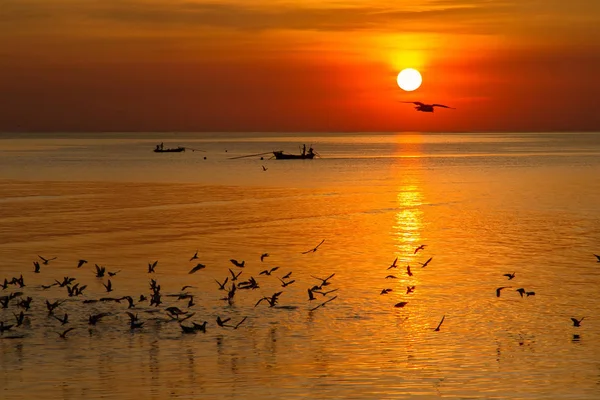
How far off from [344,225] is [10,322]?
24822mm

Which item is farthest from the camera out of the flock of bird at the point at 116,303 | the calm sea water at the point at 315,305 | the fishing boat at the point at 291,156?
the fishing boat at the point at 291,156

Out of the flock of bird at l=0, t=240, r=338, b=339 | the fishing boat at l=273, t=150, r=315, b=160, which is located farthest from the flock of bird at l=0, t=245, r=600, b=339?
the fishing boat at l=273, t=150, r=315, b=160

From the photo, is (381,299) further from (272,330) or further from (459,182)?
(459,182)

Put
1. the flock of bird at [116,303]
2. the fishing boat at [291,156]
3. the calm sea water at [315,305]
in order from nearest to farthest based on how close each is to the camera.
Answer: the calm sea water at [315,305] → the flock of bird at [116,303] → the fishing boat at [291,156]

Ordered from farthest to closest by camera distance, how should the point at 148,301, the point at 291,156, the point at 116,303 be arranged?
the point at 291,156 → the point at 148,301 → the point at 116,303

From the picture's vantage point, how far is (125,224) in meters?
43.7

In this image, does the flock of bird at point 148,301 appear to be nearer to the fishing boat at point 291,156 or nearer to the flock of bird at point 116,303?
the flock of bird at point 116,303

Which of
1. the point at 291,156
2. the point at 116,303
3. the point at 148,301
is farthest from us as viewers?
the point at 291,156

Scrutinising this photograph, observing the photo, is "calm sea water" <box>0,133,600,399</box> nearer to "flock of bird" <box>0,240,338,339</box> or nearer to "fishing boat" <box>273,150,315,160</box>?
"flock of bird" <box>0,240,338,339</box>

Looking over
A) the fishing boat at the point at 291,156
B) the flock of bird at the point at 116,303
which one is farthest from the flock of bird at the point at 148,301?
the fishing boat at the point at 291,156

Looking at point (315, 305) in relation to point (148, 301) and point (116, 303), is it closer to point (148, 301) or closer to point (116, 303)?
point (148, 301)

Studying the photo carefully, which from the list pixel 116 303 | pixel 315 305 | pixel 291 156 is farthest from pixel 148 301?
pixel 291 156

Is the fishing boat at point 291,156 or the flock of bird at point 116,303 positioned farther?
the fishing boat at point 291,156

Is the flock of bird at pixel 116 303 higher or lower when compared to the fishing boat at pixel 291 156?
lower
